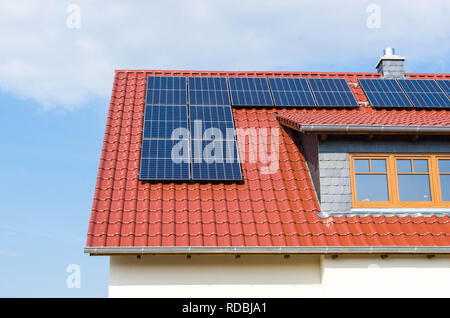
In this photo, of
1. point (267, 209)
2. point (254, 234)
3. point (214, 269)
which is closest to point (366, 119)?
point (267, 209)

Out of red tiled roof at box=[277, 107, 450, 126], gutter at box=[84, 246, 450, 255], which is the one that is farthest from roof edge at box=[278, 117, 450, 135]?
gutter at box=[84, 246, 450, 255]

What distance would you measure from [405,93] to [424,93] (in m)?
0.59

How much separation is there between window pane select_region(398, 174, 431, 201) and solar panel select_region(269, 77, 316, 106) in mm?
4120

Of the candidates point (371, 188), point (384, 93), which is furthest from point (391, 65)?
point (371, 188)

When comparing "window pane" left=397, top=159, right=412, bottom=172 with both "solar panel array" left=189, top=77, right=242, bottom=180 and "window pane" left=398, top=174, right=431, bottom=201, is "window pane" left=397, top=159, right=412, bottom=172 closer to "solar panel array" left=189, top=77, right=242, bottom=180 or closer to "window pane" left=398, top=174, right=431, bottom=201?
"window pane" left=398, top=174, right=431, bottom=201

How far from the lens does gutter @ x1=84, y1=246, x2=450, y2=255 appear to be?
10.1m

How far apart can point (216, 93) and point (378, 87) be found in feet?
17.0

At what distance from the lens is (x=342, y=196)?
38.0ft

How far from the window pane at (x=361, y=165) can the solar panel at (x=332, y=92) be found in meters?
3.43

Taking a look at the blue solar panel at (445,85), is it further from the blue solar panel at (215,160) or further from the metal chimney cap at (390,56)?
the blue solar panel at (215,160)

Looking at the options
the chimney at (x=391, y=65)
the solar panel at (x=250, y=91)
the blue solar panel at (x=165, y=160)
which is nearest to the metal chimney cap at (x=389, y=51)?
the chimney at (x=391, y=65)
